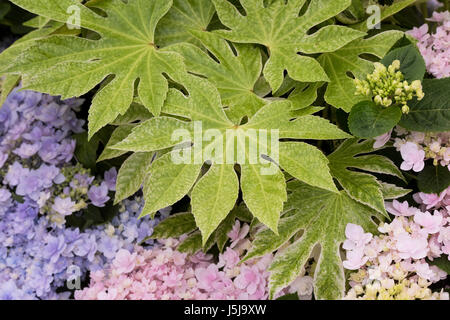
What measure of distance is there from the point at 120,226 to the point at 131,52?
0.38 m

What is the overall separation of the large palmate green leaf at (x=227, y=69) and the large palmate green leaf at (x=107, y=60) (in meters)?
0.05

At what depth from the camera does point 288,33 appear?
3.48ft

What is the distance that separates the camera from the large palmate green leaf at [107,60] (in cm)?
101

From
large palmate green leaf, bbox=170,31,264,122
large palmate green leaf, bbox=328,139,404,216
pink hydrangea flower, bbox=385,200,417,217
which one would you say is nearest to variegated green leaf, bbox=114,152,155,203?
large palmate green leaf, bbox=170,31,264,122

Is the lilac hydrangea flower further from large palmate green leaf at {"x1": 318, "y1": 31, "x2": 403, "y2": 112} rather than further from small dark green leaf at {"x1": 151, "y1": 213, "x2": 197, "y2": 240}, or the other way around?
large palmate green leaf at {"x1": 318, "y1": 31, "x2": 403, "y2": 112}

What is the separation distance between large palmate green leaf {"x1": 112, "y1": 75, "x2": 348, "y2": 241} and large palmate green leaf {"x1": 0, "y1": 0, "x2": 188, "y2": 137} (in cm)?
5

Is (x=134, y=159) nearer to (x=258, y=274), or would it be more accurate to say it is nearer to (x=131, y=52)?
(x=131, y=52)

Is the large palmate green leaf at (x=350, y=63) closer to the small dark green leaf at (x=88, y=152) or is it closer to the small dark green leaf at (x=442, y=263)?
the small dark green leaf at (x=442, y=263)

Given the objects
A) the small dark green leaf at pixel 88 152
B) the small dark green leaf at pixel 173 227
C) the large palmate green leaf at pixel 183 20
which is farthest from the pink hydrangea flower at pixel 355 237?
the small dark green leaf at pixel 88 152

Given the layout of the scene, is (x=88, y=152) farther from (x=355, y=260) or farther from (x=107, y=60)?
(x=355, y=260)

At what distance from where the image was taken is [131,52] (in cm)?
107

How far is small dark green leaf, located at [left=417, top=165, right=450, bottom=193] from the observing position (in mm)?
1019

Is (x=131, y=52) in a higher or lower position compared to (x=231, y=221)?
higher
